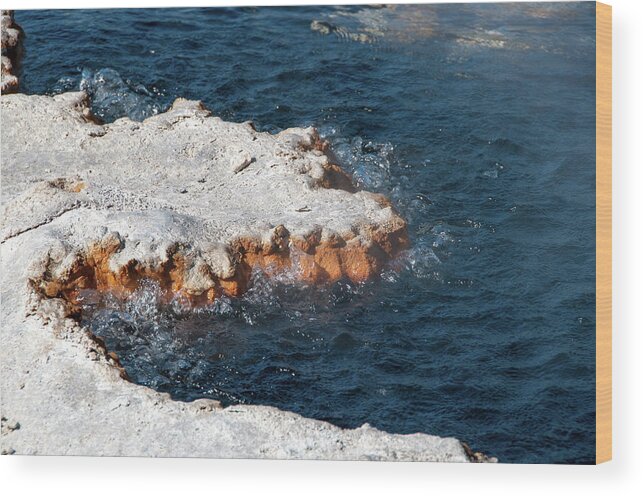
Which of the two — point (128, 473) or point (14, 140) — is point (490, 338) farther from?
point (14, 140)

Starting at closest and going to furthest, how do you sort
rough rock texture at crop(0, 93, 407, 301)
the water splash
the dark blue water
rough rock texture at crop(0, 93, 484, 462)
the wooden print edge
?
the wooden print edge < rough rock texture at crop(0, 93, 484, 462) < the dark blue water < rough rock texture at crop(0, 93, 407, 301) < the water splash

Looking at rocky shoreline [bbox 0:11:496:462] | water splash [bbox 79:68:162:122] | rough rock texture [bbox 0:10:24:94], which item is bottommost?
rocky shoreline [bbox 0:11:496:462]

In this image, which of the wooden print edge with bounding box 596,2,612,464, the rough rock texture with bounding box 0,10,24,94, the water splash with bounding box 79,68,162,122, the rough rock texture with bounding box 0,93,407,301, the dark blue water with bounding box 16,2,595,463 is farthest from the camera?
the water splash with bounding box 79,68,162,122

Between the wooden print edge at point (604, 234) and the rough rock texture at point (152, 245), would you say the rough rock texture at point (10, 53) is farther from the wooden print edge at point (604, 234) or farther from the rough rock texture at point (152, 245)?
the wooden print edge at point (604, 234)

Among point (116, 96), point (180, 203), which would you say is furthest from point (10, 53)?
point (180, 203)

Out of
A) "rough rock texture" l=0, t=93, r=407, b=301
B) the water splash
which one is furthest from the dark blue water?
"rough rock texture" l=0, t=93, r=407, b=301

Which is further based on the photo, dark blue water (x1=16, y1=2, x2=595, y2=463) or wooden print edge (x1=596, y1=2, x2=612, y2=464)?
dark blue water (x1=16, y1=2, x2=595, y2=463)

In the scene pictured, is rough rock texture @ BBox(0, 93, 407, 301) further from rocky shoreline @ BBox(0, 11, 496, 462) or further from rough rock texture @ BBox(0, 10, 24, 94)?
rough rock texture @ BBox(0, 10, 24, 94)

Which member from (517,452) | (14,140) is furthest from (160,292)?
(517,452)
